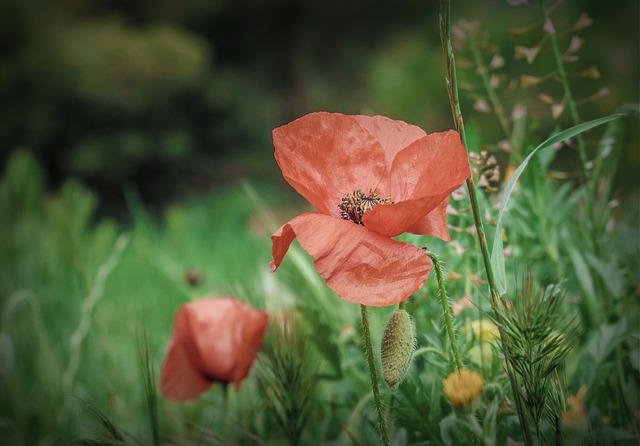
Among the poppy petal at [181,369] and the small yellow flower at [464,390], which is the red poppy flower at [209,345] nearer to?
the poppy petal at [181,369]

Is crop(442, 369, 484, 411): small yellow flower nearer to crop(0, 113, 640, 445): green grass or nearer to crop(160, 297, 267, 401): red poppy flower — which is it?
crop(0, 113, 640, 445): green grass

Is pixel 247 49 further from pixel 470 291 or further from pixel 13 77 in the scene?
pixel 470 291

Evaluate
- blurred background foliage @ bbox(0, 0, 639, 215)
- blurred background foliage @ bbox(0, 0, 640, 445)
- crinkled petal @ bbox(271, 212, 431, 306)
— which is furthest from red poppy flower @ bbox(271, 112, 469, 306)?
blurred background foliage @ bbox(0, 0, 639, 215)

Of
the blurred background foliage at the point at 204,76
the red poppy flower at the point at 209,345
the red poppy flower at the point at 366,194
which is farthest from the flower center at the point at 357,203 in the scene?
the blurred background foliage at the point at 204,76

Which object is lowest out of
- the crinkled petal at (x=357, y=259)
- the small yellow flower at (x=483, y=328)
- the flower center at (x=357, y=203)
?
the small yellow flower at (x=483, y=328)

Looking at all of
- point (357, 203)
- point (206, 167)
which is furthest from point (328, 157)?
point (206, 167)
